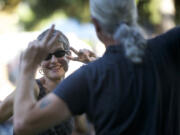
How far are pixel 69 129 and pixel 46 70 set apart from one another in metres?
0.50

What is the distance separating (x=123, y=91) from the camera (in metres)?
2.33

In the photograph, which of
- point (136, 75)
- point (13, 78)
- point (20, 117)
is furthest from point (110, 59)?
point (13, 78)

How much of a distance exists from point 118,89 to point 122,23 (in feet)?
1.09

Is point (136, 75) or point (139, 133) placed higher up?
point (136, 75)

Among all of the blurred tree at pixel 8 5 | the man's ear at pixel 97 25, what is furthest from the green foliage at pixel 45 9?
the man's ear at pixel 97 25

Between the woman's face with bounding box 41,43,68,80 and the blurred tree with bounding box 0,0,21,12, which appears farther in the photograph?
the blurred tree with bounding box 0,0,21,12

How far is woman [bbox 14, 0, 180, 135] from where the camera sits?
2309mm

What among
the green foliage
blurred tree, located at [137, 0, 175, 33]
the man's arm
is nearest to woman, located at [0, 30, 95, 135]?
the man's arm

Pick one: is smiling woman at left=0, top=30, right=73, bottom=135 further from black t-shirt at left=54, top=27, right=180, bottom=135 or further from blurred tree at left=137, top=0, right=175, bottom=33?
blurred tree at left=137, top=0, right=175, bottom=33

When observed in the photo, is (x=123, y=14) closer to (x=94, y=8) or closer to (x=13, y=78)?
(x=94, y=8)

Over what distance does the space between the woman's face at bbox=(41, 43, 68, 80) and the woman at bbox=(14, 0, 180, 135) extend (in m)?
1.35

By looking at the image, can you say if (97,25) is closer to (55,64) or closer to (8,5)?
(55,64)

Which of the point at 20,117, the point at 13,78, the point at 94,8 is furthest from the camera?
the point at 13,78

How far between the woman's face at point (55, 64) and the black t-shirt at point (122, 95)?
138cm
